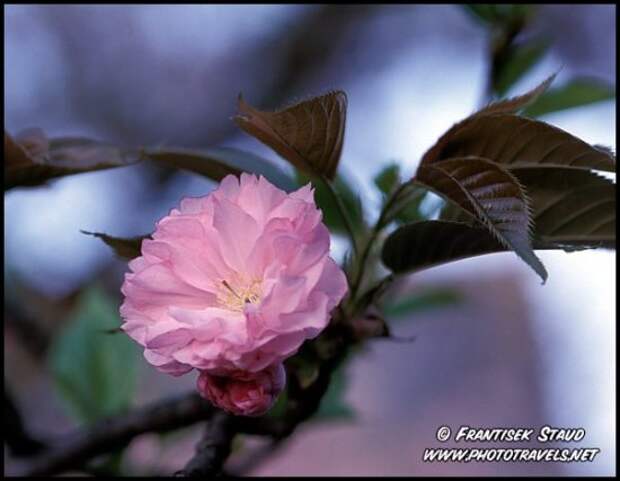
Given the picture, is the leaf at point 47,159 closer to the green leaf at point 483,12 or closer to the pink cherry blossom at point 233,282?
the pink cherry blossom at point 233,282

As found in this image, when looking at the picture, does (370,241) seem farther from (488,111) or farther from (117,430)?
(117,430)

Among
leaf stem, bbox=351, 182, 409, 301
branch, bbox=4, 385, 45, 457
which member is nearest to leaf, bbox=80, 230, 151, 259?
leaf stem, bbox=351, 182, 409, 301

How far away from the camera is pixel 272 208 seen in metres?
0.57

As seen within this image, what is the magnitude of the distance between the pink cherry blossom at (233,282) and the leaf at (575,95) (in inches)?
23.0

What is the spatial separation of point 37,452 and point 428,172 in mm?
582

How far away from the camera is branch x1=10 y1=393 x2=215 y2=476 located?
2.82ft

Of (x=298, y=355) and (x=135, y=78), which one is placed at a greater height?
(x=298, y=355)

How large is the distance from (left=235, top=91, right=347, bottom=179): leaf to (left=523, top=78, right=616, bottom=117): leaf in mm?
467

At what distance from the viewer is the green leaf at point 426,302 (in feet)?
4.32

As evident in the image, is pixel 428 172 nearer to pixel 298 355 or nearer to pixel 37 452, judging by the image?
pixel 298 355

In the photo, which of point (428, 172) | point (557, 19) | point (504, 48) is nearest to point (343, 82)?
point (557, 19)

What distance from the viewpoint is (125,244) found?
0.67m

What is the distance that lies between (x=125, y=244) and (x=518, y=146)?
11.4 inches

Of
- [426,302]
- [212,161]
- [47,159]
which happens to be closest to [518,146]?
[212,161]
